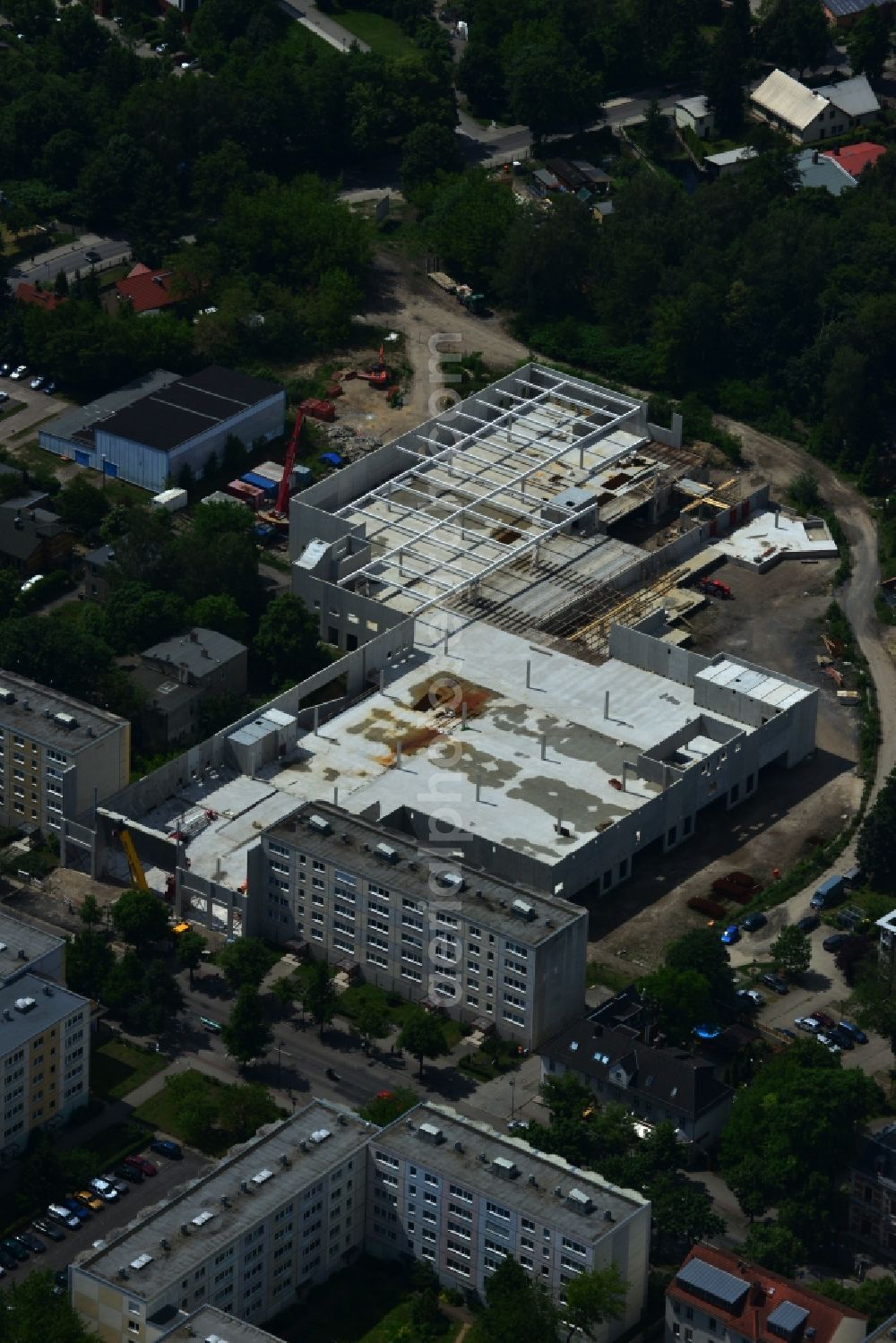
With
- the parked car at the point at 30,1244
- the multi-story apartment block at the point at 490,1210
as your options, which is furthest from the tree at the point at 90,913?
the multi-story apartment block at the point at 490,1210

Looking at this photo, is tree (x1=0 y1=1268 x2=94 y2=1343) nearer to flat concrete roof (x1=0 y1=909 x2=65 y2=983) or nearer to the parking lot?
the parking lot

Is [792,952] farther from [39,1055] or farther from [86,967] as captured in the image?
[39,1055]

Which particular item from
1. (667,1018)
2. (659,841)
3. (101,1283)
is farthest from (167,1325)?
(659,841)

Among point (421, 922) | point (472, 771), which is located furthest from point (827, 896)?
point (421, 922)

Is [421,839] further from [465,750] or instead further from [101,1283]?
[101,1283]

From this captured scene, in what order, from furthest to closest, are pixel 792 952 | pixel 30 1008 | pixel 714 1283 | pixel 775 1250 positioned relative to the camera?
1. pixel 792 952
2. pixel 30 1008
3. pixel 775 1250
4. pixel 714 1283

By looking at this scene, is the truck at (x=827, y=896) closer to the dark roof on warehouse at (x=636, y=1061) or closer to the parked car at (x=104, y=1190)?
the dark roof on warehouse at (x=636, y=1061)
